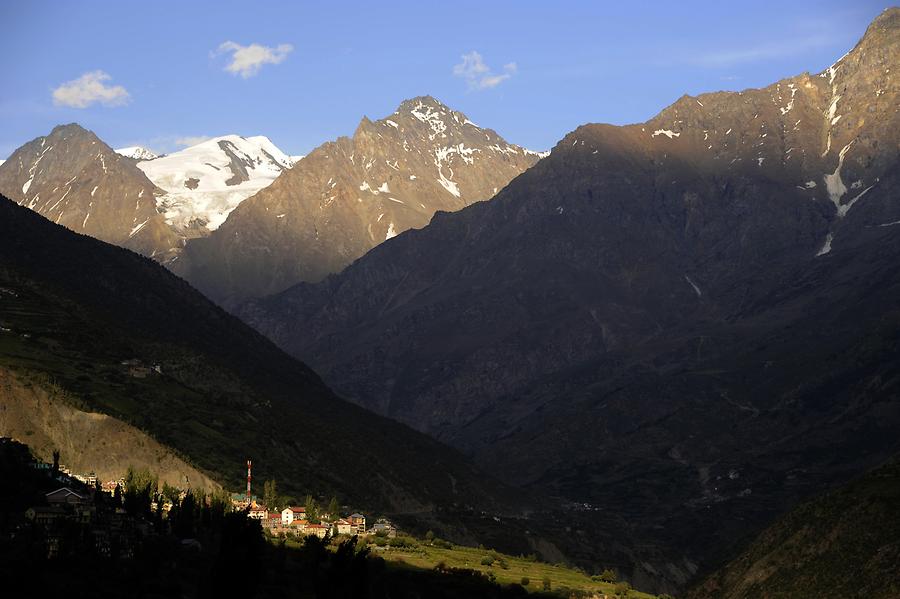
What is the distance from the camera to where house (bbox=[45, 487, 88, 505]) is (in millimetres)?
163625

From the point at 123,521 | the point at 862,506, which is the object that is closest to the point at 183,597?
the point at 123,521

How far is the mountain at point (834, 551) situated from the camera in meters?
153

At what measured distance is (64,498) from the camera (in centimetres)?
16550

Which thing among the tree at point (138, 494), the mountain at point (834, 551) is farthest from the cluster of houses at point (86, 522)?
the mountain at point (834, 551)

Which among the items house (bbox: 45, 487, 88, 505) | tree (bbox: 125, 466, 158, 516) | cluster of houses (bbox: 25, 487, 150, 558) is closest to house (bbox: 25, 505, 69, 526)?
cluster of houses (bbox: 25, 487, 150, 558)

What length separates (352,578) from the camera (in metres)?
139

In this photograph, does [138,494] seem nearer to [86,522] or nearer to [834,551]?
[86,522]

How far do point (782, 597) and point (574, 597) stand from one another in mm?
39642

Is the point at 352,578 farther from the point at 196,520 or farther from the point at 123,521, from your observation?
the point at 196,520

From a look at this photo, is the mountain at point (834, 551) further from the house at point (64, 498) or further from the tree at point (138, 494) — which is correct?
the house at point (64, 498)

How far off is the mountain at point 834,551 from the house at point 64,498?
232ft

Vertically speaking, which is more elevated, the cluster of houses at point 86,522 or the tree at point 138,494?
the tree at point 138,494

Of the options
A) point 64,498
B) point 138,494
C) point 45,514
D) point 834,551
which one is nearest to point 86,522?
point 45,514

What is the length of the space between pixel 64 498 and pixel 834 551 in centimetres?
7904
